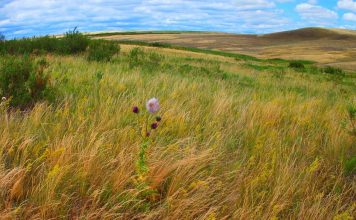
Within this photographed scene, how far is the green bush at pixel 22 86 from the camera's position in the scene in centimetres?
420

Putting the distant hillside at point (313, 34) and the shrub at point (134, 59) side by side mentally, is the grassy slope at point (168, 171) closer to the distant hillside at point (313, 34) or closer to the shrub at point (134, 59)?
the shrub at point (134, 59)

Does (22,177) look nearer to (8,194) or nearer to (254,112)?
(8,194)

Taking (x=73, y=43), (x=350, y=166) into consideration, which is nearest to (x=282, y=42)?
(x=73, y=43)

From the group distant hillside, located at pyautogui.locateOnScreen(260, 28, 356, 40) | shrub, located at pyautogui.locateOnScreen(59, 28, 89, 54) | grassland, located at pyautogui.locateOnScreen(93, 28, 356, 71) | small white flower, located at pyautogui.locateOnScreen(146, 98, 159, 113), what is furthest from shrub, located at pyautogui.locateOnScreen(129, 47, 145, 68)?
distant hillside, located at pyautogui.locateOnScreen(260, 28, 356, 40)

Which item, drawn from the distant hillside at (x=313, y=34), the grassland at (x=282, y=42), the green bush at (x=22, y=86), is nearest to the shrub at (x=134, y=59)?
the green bush at (x=22, y=86)

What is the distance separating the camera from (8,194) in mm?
2004

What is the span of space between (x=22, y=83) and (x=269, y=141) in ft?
9.73

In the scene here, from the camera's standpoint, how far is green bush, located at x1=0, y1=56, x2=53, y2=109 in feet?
13.8

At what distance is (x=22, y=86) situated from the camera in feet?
14.2

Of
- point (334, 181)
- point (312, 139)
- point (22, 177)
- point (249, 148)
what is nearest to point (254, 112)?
point (312, 139)

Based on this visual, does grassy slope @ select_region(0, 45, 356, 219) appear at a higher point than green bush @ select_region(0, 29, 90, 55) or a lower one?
lower

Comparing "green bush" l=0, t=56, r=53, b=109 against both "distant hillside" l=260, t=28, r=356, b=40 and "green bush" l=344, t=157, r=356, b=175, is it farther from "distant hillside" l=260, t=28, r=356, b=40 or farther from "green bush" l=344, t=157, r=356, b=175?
"distant hillside" l=260, t=28, r=356, b=40

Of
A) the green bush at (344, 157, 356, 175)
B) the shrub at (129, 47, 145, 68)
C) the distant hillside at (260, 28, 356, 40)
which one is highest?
the distant hillside at (260, 28, 356, 40)

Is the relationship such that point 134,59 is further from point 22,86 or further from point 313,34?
point 313,34
